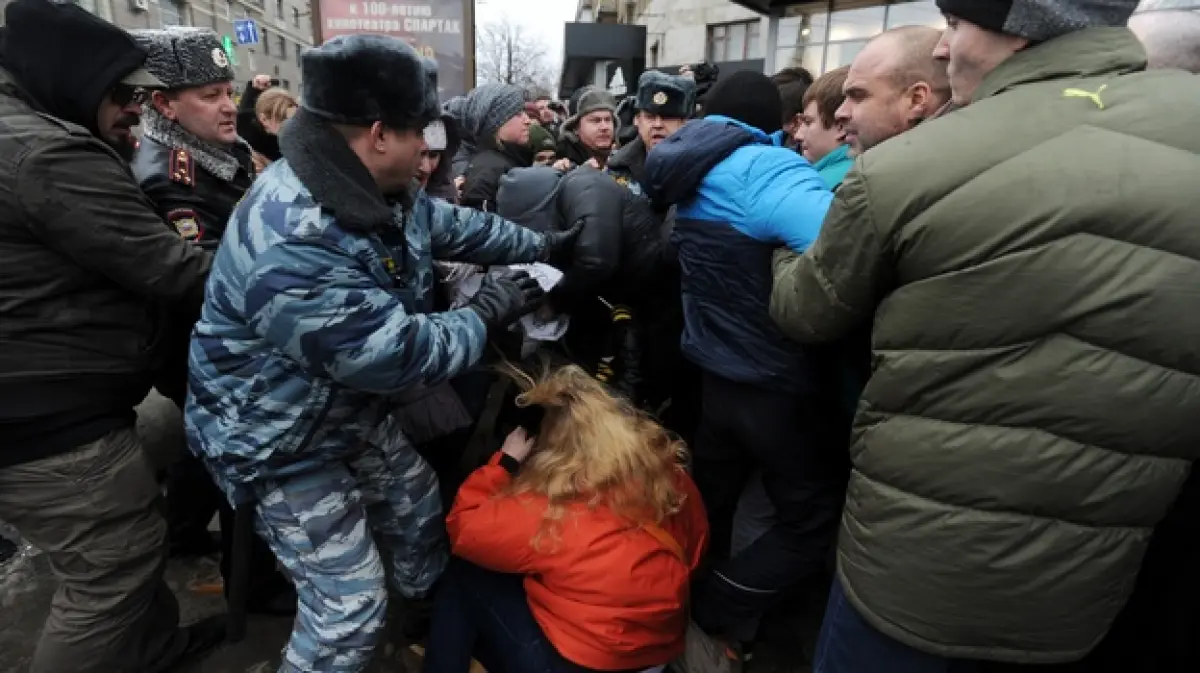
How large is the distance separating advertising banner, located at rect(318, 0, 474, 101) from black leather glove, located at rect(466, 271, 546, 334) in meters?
5.31

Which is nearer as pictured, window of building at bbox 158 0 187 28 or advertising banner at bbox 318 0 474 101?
advertising banner at bbox 318 0 474 101

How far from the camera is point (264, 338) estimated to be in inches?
63.4

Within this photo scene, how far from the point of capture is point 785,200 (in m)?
1.80

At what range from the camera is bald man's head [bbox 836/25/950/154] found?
1.81m

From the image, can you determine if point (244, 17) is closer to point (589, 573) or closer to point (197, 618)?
point (197, 618)

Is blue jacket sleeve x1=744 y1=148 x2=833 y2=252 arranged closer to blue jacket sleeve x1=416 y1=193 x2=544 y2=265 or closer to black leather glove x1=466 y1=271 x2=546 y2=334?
black leather glove x1=466 y1=271 x2=546 y2=334

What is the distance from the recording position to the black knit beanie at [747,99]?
2.43 m

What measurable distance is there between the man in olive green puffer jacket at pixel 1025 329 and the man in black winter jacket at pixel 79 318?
1860mm

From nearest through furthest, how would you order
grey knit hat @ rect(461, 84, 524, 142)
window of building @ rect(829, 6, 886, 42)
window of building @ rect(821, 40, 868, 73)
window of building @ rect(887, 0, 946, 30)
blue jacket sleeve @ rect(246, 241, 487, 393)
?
blue jacket sleeve @ rect(246, 241, 487, 393), grey knit hat @ rect(461, 84, 524, 142), window of building @ rect(887, 0, 946, 30), window of building @ rect(829, 6, 886, 42), window of building @ rect(821, 40, 868, 73)

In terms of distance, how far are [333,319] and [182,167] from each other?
→ 128 cm

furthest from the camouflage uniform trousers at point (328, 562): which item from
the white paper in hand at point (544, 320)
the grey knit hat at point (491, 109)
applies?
the grey knit hat at point (491, 109)

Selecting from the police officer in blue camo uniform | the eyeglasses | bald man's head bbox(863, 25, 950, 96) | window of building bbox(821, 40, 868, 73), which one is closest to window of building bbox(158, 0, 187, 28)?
window of building bbox(821, 40, 868, 73)

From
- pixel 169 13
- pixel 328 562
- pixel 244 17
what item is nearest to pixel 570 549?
pixel 328 562

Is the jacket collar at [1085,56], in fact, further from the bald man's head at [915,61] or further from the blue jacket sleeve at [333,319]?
the blue jacket sleeve at [333,319]
